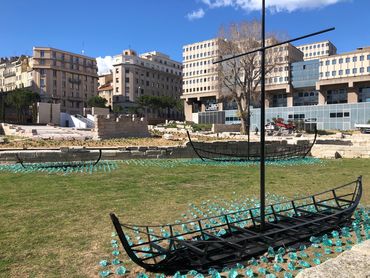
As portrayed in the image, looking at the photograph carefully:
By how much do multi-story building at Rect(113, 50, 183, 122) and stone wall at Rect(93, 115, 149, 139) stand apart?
Result: 71.9m

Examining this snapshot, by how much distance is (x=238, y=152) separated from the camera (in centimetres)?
2123

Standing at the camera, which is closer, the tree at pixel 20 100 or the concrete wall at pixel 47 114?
the concrete wall at pixel 47 114

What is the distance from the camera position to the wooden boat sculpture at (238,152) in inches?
781

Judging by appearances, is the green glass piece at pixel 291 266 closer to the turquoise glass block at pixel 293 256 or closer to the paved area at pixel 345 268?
the turquoise glass block at pixel 293 256

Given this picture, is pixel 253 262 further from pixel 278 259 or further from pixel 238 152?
pixel 238 152

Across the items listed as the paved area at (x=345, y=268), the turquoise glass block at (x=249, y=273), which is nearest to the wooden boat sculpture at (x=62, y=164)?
the turquoise glass block at (x=249, y=273)

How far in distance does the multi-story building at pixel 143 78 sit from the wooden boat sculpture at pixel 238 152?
86.7 meters

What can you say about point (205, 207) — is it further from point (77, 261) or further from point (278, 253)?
point (77, 261)

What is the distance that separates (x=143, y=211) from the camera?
7.28 m

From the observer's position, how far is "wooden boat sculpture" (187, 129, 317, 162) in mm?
19839

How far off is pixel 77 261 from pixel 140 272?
3.02 feet

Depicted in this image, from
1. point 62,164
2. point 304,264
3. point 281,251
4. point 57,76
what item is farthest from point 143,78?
point 304,264

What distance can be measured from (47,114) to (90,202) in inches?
1958

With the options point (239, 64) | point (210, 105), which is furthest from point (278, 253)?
point (210, 105)
